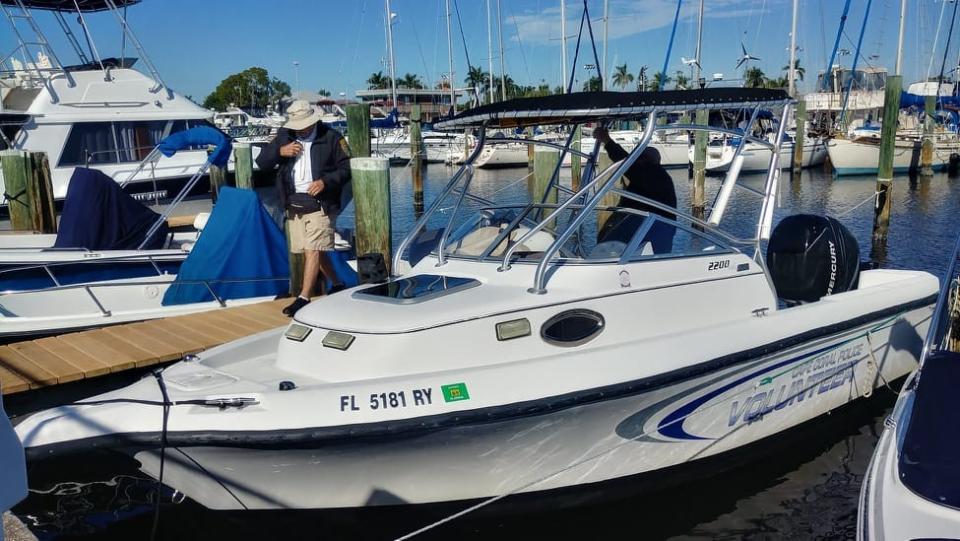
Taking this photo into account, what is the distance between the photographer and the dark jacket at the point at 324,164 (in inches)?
259

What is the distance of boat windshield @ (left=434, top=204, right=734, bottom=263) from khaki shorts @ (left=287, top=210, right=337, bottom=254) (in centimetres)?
174

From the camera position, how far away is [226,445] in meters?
3.85

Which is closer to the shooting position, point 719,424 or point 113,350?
point 719,424

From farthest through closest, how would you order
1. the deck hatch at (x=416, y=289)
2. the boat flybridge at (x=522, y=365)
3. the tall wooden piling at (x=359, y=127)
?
the tall wooden piling at (x=359, y=127) → the deck hatch at (x=416, y=289) → the boat flybridge at (x=522, y=365)

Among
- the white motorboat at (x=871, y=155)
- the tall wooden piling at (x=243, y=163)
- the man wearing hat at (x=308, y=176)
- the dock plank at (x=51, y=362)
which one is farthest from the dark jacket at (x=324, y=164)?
the white motorboat at (x=871, y=155)

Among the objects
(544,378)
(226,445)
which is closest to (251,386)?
(226,445)

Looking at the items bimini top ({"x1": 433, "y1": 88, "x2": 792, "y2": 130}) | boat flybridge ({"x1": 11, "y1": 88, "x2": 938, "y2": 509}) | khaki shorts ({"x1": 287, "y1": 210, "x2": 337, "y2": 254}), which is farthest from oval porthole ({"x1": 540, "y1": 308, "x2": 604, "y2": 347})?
khaki shorts ({"x1": 287, "y1": 210, "x2": 337, "y2": 254})

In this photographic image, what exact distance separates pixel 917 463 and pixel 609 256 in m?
2.10

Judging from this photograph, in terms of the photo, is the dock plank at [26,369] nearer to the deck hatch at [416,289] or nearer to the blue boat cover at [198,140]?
the deck hatch at [416,289]

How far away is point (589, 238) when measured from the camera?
4992 mm

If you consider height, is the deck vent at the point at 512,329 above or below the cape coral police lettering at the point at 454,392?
above

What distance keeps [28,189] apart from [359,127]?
540cm

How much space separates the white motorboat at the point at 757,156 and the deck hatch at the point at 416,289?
692 inches

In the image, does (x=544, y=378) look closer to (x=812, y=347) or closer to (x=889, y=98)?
(x=812, y=347)
